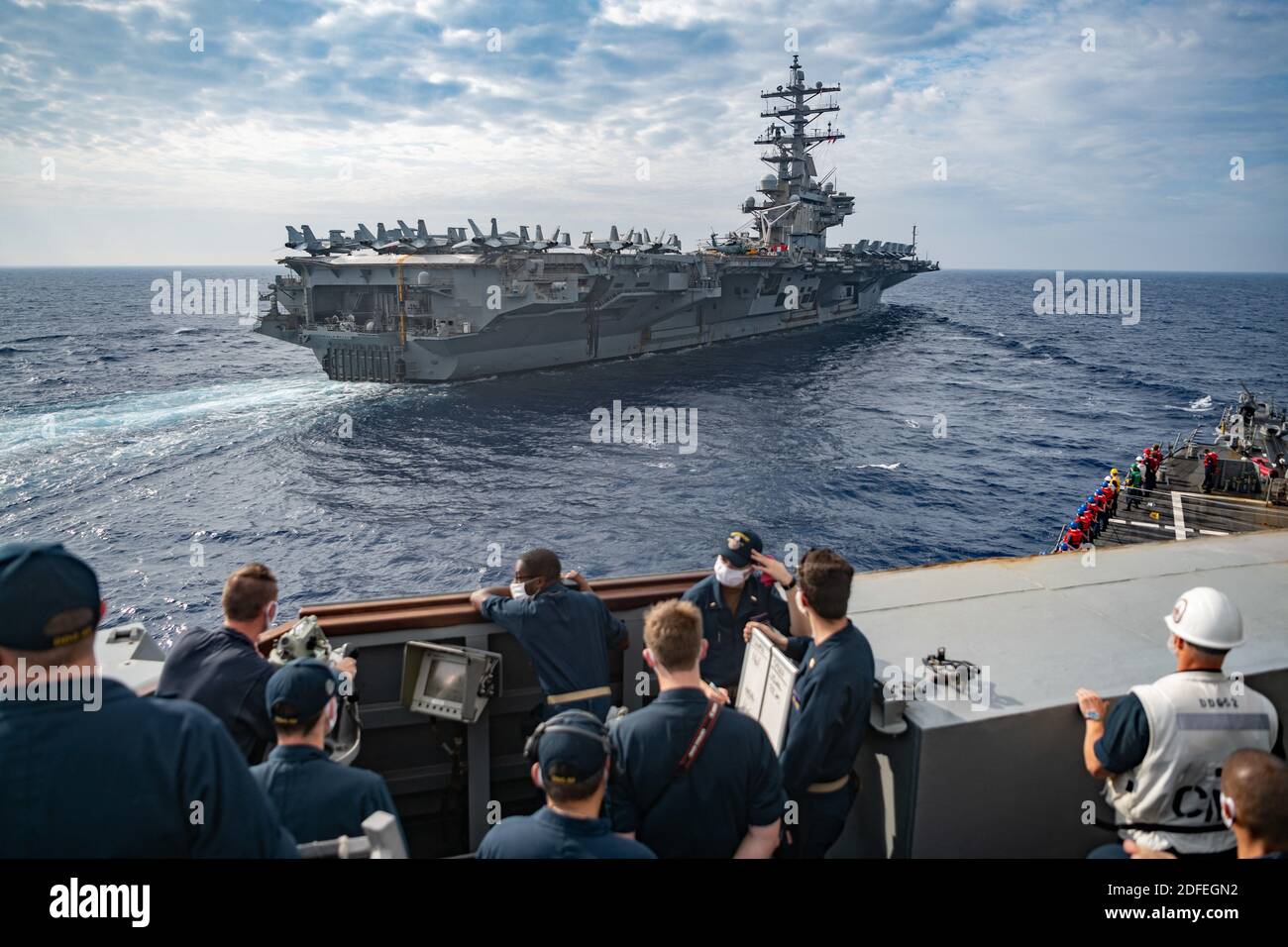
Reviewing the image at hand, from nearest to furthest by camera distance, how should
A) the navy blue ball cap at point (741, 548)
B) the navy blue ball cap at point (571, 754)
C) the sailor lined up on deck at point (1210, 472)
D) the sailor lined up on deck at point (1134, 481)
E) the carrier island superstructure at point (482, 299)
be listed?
the navy blue ball cap at point (571, 754), the navy blue ball cap at point (741, 548), the sailor lined up on deck at point (1210, 472), the sailor lined up on deck at point (1134, 481), the carrier island superstructure at point (482, 299)

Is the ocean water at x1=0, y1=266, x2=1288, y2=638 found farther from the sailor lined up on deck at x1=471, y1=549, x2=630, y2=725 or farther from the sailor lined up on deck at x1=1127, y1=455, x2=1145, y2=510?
the sailor lined up on deck at x1=471, y1=549, x2=630, y2=725

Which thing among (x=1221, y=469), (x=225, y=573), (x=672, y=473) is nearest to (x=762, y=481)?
(x=672, y=473)

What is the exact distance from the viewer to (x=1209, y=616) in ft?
8.71

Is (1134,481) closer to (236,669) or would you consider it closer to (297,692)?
(236,669)

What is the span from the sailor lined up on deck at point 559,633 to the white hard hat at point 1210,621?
234 centimetres

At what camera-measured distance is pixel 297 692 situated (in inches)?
99.0

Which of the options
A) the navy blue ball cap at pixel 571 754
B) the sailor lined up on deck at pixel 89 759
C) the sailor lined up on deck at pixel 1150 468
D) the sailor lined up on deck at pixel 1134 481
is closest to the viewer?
the sailor lined up on deck at pixel 89 759

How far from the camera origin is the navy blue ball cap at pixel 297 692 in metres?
2.51

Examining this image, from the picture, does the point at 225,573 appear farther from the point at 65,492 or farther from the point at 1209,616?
the point at 1209,616

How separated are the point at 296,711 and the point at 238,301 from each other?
447 ft

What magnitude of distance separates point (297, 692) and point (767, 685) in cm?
183

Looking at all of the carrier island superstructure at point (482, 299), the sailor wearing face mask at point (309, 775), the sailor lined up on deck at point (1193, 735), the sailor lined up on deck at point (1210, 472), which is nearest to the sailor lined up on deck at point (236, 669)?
the sailor wearing face mask at point (309, 775)

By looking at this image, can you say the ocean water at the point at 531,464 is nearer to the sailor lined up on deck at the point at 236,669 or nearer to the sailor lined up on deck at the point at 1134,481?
the sailor lined up on deck at the point at 1134,481

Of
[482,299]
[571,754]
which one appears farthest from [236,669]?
[482,299]
